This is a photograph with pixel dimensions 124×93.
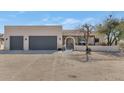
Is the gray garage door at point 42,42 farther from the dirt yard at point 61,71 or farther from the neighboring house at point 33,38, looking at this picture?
the dirt yard at point 61,71

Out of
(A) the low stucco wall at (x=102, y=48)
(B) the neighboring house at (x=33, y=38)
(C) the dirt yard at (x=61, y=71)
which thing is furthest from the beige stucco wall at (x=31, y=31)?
Result: (C) the dirt yard at (x=61, y=71)

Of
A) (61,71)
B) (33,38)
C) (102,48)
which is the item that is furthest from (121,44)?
(61,71)

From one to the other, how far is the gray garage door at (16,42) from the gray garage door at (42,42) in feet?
4.09

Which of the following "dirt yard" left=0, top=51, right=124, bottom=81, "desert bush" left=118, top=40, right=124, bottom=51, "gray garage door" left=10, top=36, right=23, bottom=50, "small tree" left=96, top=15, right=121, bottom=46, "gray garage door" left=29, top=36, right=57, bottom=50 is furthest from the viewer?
"gray garage door" left=10, top=36, right=23, bottom=50

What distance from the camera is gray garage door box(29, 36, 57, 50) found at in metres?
28.0

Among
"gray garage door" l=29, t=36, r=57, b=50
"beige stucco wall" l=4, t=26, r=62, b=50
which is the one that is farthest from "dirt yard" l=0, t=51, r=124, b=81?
"beige stucco wall" l=4, t=26, r=62, b=50

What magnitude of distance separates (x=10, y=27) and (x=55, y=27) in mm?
5599

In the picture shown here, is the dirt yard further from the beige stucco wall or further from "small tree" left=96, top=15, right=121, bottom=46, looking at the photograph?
the beige stucco wall

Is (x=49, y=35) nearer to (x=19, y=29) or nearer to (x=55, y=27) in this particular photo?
(x=55, y=27)

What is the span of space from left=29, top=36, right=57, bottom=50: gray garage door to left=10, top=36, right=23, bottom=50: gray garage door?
1246 millimetres

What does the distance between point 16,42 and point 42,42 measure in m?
3.34

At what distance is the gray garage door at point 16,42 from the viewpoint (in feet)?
92.8

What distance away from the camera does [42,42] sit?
28078mm
